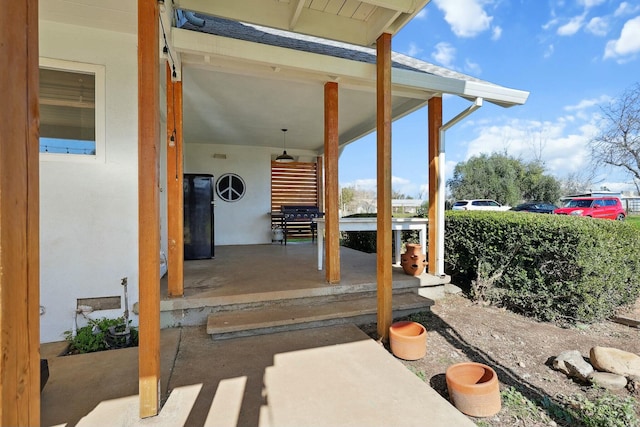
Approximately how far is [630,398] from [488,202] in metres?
17.3

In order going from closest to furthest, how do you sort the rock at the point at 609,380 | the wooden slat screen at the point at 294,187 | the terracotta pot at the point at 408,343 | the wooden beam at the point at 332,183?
the rock at the point at 609,380
the terracotta pot at the point at 408,343
the wooden beam at the point at 332,183
the wooden slat screen at the point at 294,187

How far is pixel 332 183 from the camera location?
11.8 ft

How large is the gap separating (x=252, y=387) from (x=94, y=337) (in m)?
1.79

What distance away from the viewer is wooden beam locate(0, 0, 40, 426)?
0.87 meters

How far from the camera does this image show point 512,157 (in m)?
21.1

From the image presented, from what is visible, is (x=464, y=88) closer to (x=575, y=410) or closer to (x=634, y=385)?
(x=634, y=385)

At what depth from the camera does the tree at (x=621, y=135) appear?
14023mm

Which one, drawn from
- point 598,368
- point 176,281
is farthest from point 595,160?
point 176,281

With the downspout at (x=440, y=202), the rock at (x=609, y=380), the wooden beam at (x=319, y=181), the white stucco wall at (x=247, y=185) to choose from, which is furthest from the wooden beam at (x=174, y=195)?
the wooden beam at (x=319, y=181)

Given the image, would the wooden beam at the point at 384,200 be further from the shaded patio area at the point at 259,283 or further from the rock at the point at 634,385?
the rock at the point at 634,385

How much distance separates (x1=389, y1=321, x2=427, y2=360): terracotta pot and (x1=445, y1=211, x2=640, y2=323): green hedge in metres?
1.81

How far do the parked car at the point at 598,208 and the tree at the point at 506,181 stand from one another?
293 inches

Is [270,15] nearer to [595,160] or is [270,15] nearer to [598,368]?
[598,368]

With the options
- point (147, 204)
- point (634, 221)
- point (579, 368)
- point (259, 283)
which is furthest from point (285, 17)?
point (634, 221)
